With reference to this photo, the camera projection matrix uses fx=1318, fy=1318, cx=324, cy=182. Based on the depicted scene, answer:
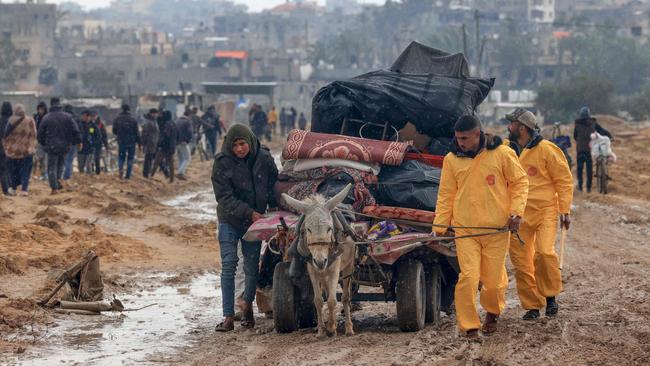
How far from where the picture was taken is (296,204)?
34.1ft

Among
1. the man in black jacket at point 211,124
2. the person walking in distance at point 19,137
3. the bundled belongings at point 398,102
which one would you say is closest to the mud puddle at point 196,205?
the person walking in distance at point 19,137

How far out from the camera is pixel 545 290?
11219 millimetres

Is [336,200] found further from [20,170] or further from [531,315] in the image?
[20,170]

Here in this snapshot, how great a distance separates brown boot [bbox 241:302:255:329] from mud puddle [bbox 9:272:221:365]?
43 cm

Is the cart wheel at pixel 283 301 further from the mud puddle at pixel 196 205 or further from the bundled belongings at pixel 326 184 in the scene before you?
the mud puddle at pixel 196 205

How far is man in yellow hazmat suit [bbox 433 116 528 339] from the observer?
10031mm

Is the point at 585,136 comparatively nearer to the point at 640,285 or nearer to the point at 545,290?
the point at 640,285

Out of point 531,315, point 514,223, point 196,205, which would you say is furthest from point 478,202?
point 196,205

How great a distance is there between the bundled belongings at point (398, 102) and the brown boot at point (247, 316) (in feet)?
7.29

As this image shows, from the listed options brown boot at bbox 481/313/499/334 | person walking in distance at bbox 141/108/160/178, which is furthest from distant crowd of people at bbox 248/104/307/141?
brown boot at bbox 481/313/499/334

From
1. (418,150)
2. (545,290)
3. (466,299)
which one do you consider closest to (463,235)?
(466,299)

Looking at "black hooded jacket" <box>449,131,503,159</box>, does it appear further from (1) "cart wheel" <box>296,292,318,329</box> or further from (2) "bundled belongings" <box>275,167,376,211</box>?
(1) "cart wheel" <box>296,292,318,329</box>

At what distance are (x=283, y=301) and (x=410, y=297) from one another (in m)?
1.03

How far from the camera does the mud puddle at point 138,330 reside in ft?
32.5
